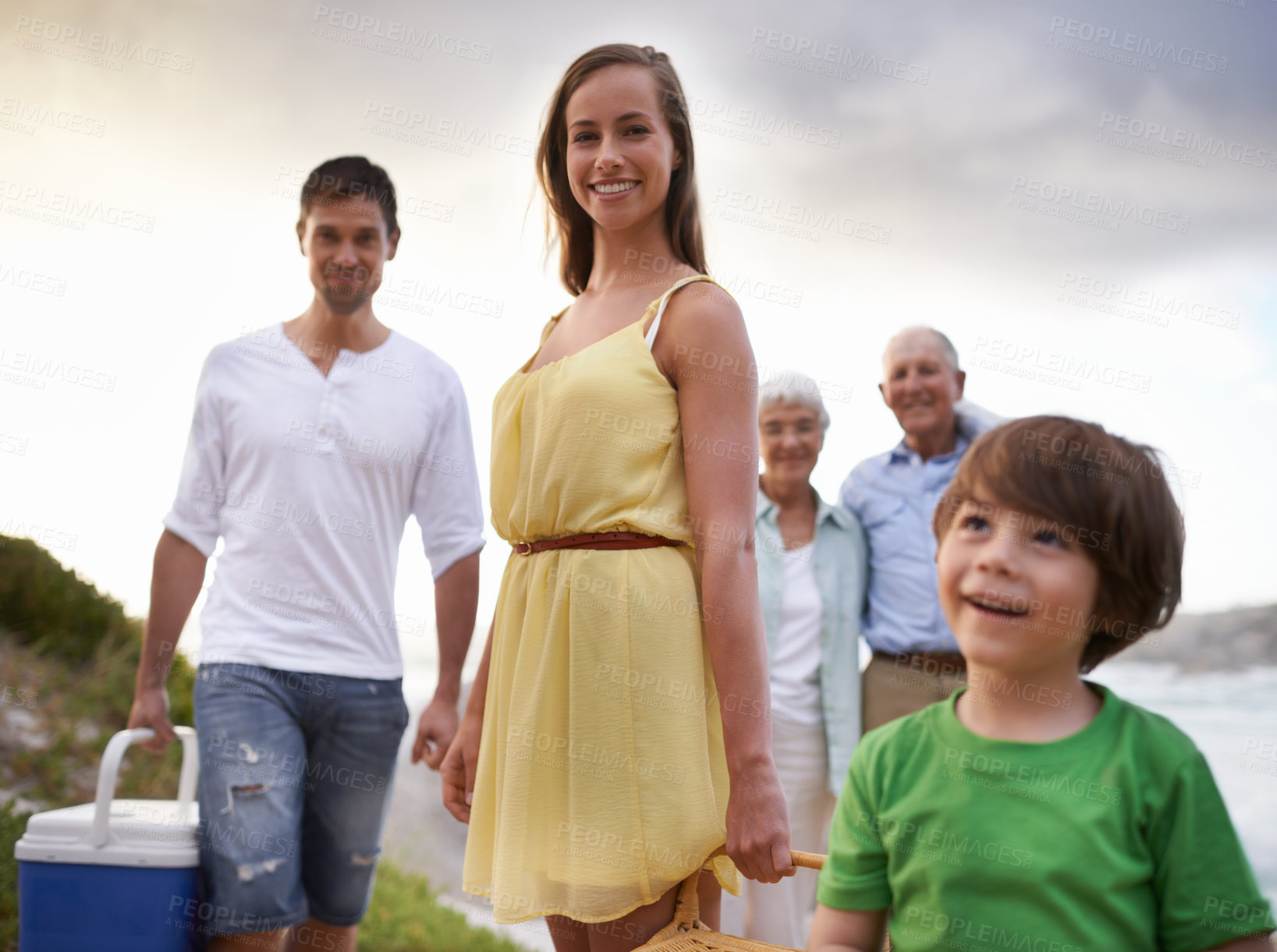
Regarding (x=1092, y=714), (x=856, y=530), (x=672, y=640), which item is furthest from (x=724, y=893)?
(x=1092, y=714)

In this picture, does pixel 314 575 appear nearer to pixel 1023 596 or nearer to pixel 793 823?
pixel 793 823

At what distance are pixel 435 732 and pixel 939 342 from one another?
1.77 metres

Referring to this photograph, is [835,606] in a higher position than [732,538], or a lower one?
lower

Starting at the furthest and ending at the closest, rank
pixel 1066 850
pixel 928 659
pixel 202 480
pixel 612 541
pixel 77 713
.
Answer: pixel 77 713 < pixel 928 659 < pixel 202 480 < pixel 612 541 < pixel 1066 850

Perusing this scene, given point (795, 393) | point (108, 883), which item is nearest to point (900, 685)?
point (795, 393)

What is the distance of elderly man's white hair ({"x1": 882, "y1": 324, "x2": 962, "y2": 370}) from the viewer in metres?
3.18

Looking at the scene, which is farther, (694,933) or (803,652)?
(803,652)

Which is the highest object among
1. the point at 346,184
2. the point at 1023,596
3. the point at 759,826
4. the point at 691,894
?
the point at 346,184

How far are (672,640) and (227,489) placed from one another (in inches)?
58.5

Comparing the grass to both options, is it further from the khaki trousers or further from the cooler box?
the khaki trousers

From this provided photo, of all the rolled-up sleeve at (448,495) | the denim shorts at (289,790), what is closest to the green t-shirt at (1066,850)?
the denim shorts at (289,790)

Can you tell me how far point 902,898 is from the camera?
1080 mm

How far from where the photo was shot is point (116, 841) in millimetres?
2273

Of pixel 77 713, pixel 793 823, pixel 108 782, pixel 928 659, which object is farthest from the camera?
pixel 77 713
